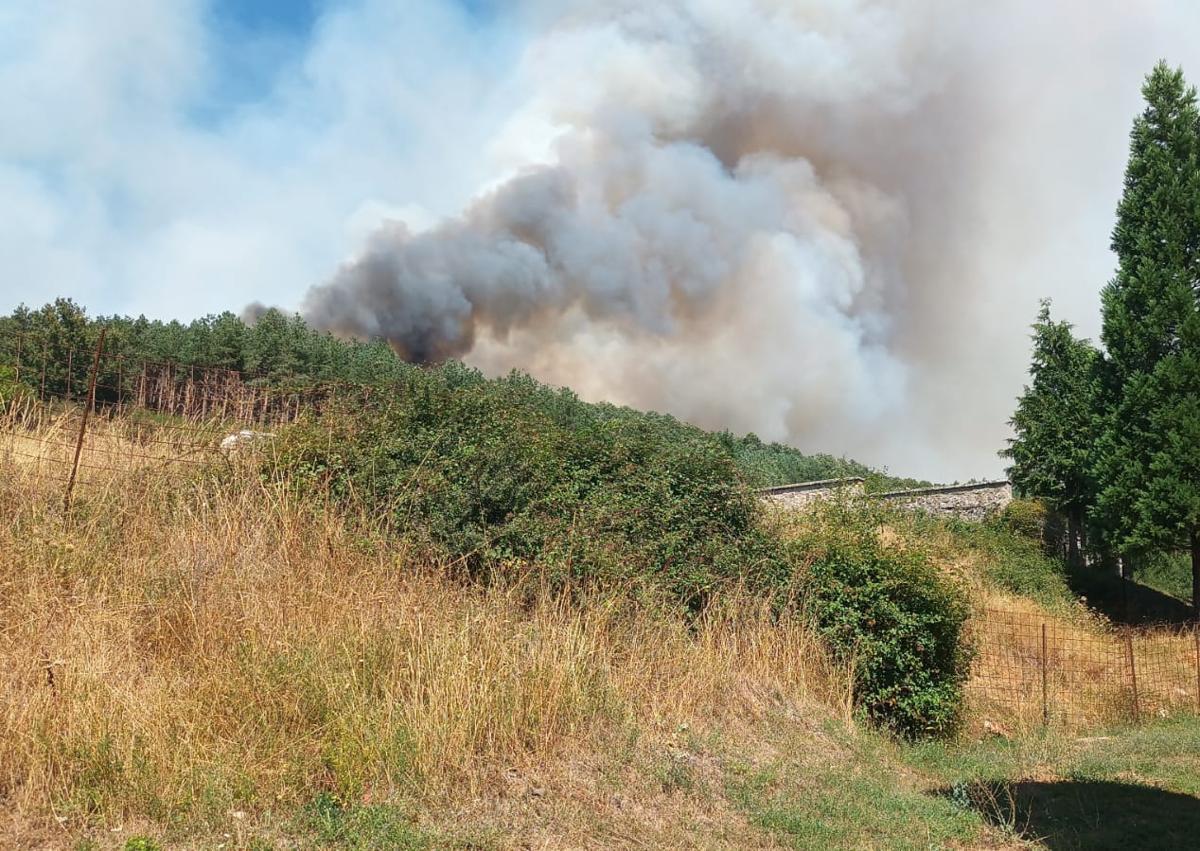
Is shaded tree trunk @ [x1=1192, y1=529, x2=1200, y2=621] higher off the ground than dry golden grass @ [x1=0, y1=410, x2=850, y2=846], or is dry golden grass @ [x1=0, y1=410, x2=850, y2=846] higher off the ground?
shaded tree trunk @ [x1=1192, y1=529, x2=1200, y2=621]

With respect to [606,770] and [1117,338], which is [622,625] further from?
[1117,338]

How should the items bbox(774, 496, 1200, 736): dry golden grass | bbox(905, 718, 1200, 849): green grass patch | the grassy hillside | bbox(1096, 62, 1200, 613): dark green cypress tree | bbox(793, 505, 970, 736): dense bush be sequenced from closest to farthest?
the grassy hillside → bbox(905, 718, 1200, 849): green grass patch → bbox(793, 505, 970, 736): dense bush → bbox(774, 496, 1200, 736): dry golden grass → bbox(1096, 62, 1200, 613): dark green cypress tree

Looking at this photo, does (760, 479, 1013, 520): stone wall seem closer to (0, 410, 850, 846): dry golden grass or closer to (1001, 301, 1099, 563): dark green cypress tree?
(1001, 301, 1099, 563): dark green cypress tree

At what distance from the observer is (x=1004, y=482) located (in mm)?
29125

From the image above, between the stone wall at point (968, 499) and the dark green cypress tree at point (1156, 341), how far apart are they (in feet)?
29.6

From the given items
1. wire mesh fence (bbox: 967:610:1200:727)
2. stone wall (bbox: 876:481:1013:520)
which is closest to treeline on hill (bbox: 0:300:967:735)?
wire mesh fence (bbox: 967:610:1200:727)

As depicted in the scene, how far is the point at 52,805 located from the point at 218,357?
122 ft

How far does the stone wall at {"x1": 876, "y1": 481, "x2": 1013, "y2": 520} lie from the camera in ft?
90.5

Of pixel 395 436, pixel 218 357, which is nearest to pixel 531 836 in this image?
pixel 395 436

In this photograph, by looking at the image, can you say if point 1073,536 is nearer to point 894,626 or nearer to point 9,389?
point 894,626

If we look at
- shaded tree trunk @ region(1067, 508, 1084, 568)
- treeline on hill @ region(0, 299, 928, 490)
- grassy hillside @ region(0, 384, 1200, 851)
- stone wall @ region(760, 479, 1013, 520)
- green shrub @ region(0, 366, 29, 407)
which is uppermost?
treeline on hill @ region(0, 299, 928, 490)

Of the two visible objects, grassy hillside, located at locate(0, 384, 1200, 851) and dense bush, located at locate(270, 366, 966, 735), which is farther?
dense bush, located at locate(270, 366, 966, 735)

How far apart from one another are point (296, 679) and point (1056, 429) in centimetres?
2303

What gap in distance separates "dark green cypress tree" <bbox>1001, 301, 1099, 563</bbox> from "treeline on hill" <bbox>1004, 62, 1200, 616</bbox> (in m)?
3.01
